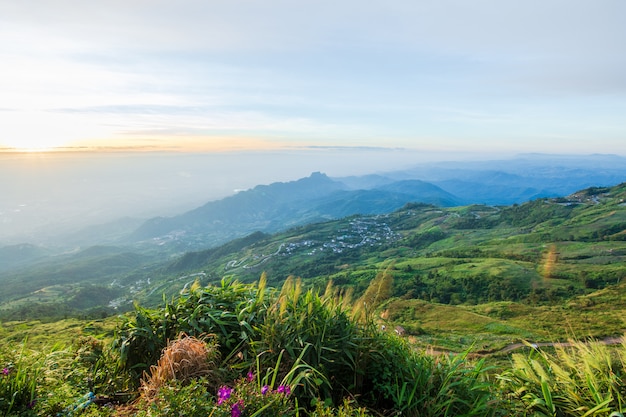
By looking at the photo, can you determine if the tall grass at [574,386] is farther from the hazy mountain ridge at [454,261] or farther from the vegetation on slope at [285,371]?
the hazy mountain ridge at [454,261]

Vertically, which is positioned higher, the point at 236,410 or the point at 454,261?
the point at 236,410

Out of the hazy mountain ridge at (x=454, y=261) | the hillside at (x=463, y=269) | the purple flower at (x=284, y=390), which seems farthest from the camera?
the hazy mountain ridge at (x=454, y=261)

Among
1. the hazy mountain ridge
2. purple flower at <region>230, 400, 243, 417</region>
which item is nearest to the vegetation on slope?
purple flower at <region>230, 400, 243, 417</region>

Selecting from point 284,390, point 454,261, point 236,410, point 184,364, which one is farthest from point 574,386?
point 454,261

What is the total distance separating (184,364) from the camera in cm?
378

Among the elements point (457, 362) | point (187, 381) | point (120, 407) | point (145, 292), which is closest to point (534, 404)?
point (457, 362)

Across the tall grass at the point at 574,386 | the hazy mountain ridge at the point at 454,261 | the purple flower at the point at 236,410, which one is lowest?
the hazy mountain ridge at the point at 454,261

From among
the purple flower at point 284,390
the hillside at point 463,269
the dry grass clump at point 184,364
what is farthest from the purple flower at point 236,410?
the hillside at point 463,269

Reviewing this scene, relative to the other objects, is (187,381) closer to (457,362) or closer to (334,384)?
(334,384)

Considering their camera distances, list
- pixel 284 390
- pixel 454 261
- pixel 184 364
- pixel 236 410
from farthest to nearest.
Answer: pixel 454 261, pixel 184 364, pixel 284 390, pixel 236 410

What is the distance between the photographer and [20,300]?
447 ft

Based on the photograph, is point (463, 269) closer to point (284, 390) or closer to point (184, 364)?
point (284, 390)

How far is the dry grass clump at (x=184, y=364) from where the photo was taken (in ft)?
12.1

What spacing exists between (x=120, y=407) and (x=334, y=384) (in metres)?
2.55
